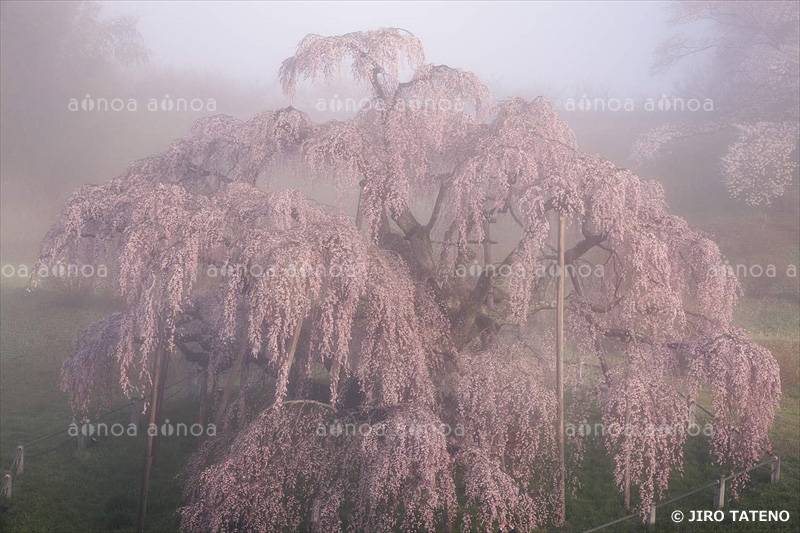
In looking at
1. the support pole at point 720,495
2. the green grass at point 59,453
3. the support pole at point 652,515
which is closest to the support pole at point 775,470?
the support pole at point 720,495

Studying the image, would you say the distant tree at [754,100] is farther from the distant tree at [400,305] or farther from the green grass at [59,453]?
the green grass at [59,453]

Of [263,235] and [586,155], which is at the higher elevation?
[586,155]

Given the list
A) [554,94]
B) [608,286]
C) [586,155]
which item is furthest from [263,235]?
[554,94]

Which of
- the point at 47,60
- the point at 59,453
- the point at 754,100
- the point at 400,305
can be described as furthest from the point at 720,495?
the point at 47,60

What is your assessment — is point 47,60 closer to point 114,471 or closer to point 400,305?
point 114,471

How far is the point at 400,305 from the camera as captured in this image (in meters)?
8.39

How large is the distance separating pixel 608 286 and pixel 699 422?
19.1 ft

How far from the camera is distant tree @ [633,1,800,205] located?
23844 mm

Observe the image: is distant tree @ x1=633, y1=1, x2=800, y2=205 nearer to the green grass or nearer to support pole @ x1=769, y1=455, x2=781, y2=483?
support pole @ x1=769, y1=455, x2=781, y2=483

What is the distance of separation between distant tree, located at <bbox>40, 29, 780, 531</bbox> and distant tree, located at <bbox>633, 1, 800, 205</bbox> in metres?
16.4

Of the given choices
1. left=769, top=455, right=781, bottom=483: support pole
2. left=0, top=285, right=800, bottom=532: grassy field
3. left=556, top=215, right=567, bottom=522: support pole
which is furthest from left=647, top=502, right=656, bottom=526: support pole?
left=769, top=455, right=781, bottom=483: support pole

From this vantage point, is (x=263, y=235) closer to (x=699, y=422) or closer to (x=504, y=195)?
(x=504, y=195)

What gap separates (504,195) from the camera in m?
9.27

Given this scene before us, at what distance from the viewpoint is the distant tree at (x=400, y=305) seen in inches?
303
